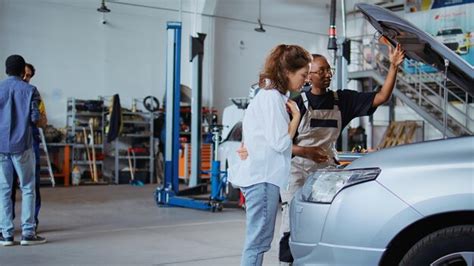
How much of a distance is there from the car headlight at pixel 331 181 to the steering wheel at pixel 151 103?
11.8 metres

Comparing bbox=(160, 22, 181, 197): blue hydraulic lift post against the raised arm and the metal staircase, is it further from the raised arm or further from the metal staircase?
the metal staircase

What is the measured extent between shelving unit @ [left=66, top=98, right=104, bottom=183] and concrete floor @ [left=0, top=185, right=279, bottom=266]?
141 inches

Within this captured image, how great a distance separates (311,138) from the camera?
12.0 feet

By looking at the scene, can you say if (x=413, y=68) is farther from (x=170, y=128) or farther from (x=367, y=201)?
(x=367, y=201)

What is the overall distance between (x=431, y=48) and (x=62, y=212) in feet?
21.0

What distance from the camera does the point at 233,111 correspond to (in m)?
11.3

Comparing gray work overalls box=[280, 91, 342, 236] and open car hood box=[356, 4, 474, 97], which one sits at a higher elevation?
open car hood box=[356, 4, 474, 97]

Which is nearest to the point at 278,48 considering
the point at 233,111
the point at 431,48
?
the point at 431,48

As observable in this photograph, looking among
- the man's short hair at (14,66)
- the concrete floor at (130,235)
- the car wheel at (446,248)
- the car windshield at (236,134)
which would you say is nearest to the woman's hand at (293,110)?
the car wheel at (446,248)

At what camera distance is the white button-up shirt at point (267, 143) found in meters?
2.95

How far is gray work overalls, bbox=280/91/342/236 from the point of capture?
3.64 metres

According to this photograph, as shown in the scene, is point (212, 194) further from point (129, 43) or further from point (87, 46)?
point (129, 43)

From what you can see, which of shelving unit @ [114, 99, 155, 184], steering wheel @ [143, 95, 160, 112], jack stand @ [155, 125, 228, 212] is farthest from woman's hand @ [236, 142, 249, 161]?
steering wheel @ [143, 95, 160, 112]

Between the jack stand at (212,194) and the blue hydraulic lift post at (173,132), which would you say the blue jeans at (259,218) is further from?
the blue hydraulic lift post at (173,132)
